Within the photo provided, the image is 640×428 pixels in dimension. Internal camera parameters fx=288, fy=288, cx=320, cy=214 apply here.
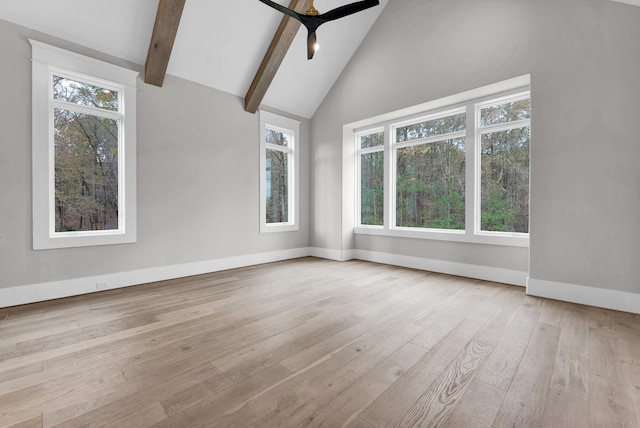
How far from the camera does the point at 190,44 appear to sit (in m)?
4.09

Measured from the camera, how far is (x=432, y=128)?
488 centimetres

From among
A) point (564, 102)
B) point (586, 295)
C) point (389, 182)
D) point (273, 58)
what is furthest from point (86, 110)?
point (586, 295)

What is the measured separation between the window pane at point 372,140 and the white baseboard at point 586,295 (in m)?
3.34

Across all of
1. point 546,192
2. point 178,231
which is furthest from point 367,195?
point 178,231

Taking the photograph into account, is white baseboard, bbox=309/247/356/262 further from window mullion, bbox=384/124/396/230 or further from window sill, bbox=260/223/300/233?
window mullion, bbox=384/124/396/230

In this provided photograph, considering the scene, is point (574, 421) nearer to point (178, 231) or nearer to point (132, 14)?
point (178, 231)

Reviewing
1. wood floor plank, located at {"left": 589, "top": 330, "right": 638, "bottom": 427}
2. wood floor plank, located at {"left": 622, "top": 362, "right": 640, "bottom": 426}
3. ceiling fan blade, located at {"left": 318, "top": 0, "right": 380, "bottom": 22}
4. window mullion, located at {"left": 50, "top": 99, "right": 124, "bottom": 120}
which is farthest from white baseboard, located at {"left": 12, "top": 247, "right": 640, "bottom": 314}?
ceiling fan blade, located at {"left": 318, "top": 0, "right": 380, "bottom": 22}

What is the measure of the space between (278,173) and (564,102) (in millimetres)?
4439

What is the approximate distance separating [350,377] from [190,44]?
4592mm

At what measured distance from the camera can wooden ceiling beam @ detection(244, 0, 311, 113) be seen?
4215mm

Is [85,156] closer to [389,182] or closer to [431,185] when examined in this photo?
[389,182]

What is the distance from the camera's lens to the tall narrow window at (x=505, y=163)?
3930 mm

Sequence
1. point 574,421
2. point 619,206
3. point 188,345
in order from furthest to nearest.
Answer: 1. point 619,206
2. point 188,345
3. point 574,421

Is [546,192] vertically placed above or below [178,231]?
above
